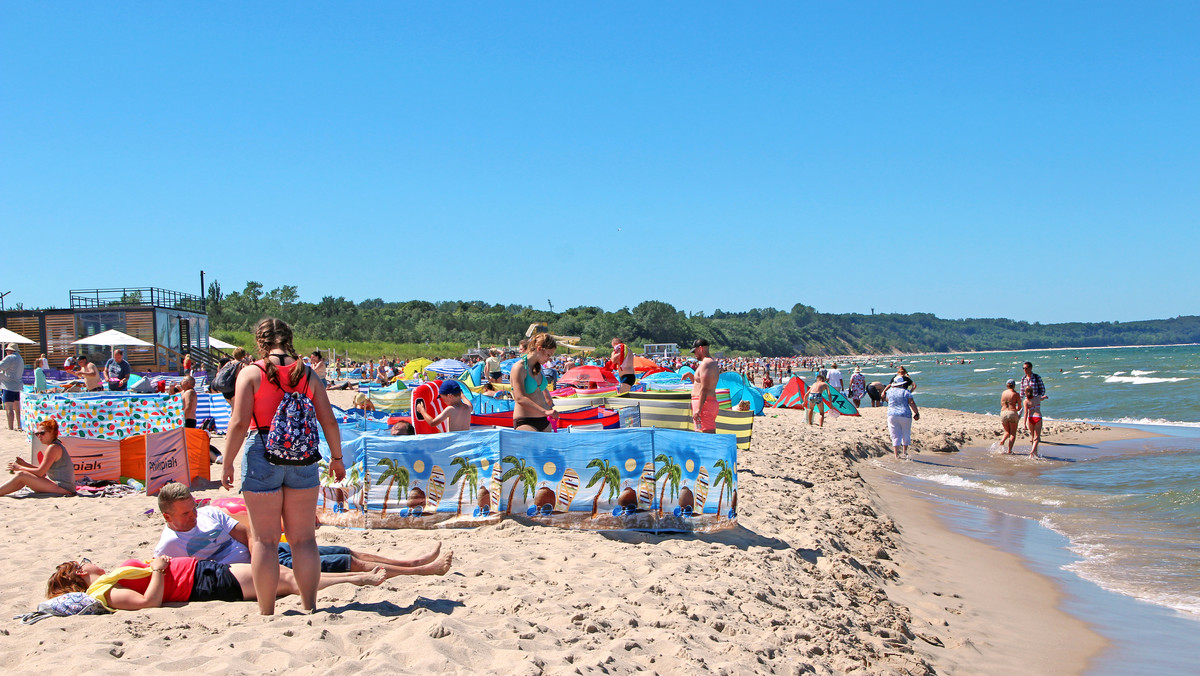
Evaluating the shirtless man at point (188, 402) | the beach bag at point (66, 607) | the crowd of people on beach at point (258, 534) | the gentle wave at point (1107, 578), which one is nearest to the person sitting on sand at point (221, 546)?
the crowd of people on beach at point (258, 534)

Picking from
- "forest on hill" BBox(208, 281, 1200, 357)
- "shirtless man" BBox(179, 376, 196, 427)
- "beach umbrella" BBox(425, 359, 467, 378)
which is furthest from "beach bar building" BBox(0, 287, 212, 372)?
"forest on hill" BBox(208, 281, 1200, 357)

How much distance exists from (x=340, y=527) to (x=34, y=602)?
200 cm

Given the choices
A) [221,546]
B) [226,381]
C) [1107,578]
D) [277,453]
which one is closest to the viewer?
[277,453]

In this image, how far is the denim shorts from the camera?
3.19m

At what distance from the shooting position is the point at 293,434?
3.24 m

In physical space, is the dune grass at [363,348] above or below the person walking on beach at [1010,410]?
above

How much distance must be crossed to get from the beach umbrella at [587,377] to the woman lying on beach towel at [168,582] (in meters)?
10.2

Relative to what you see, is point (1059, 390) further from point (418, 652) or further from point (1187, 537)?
point (418, 652)

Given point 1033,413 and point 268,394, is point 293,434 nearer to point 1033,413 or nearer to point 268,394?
point 268,394

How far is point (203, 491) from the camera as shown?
7.63m

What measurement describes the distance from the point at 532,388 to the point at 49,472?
4.87 meters

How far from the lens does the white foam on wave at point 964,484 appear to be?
1009 cm

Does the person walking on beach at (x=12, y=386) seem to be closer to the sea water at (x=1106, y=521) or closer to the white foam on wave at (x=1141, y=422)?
the sea water at (x=1106, y=521)

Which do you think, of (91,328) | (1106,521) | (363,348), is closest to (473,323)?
(363,348)
